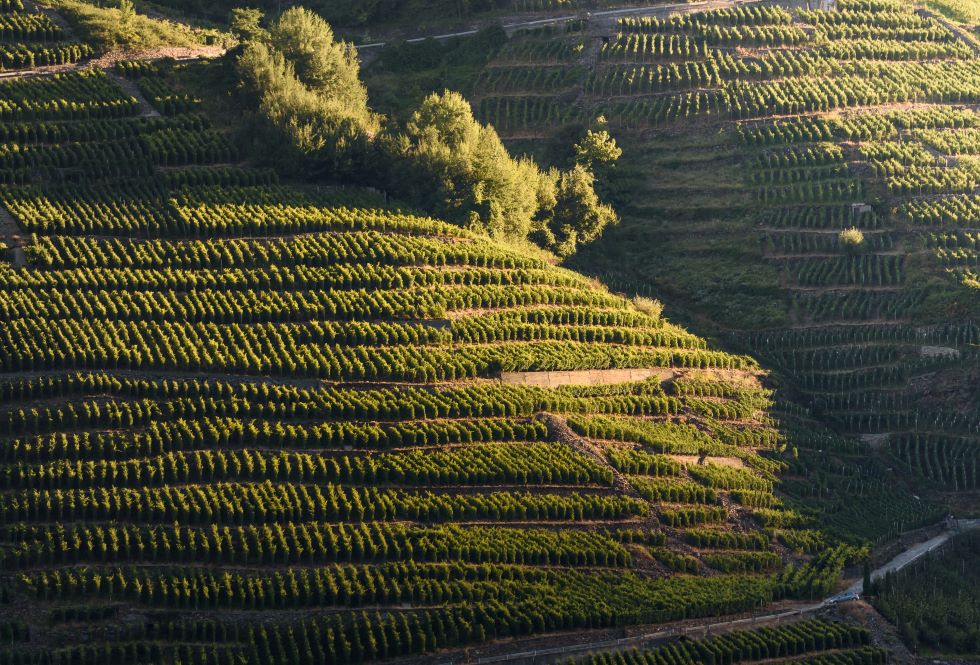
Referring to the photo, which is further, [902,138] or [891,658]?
[902,138]

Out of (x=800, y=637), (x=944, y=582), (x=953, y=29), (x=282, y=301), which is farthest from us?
(x=953, y=29)

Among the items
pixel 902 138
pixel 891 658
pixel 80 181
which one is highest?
pixel 902 138

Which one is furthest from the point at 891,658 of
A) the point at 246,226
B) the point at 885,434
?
the point at 246,226

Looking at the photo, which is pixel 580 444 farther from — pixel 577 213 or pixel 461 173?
pixel 577 213

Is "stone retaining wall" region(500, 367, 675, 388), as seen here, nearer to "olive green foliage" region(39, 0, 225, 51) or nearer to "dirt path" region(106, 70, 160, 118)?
"dirt path" region(106, 70, 160, 118)

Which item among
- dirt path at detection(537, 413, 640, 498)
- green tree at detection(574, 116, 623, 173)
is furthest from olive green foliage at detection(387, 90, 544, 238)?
dirt path at detection(537, 413, 640, 498)

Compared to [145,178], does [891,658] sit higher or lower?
lower

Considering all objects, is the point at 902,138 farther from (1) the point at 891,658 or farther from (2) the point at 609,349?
(1) the point at 891,658
